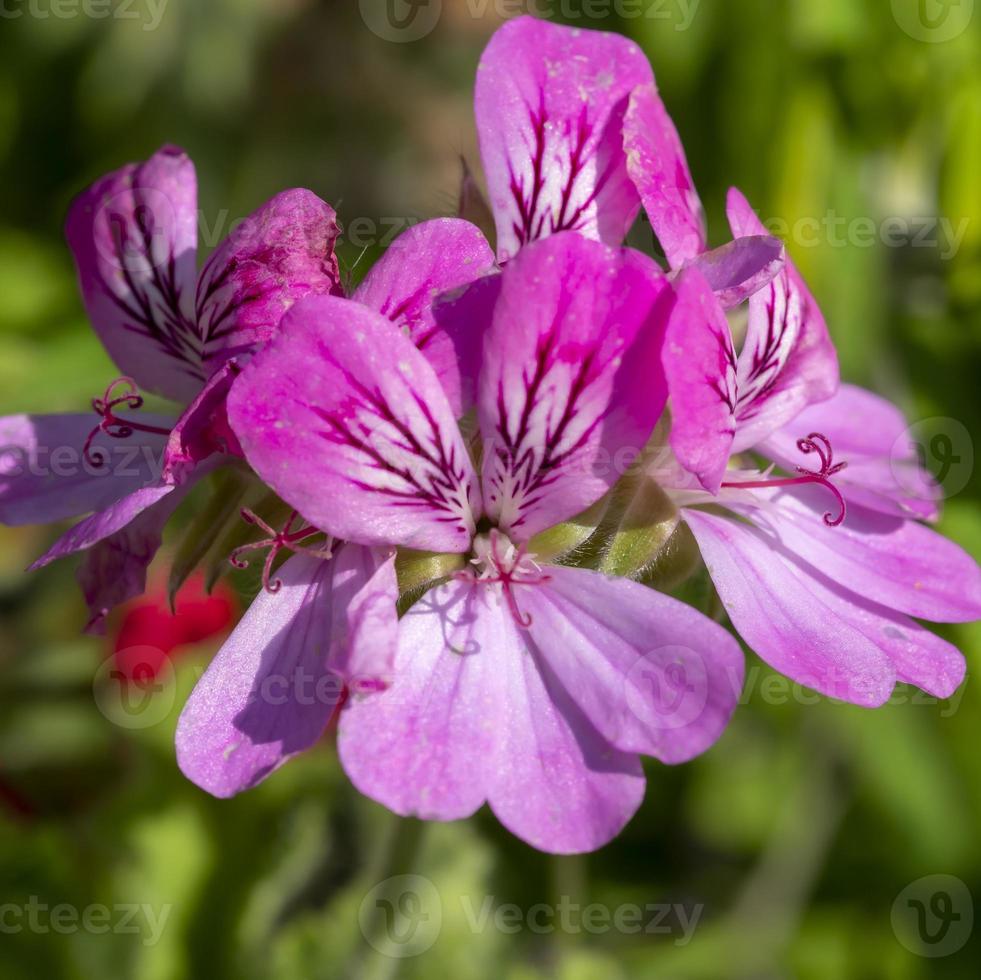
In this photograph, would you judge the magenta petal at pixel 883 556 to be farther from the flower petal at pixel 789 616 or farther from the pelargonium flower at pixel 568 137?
the pelargonium flower at pixel 568 137

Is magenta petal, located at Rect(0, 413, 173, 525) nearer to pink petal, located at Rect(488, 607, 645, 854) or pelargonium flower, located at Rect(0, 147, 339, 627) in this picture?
pelargonium flower, located at Rect(0, 147, 339, 627)

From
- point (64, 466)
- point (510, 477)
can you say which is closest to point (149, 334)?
point (64, 466)

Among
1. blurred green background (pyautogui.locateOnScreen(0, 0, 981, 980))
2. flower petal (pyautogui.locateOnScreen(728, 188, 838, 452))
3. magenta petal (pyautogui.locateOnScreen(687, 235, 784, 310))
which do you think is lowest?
blurred green background (pyautogui.locateOnScreen(0, 0, 981, 980))

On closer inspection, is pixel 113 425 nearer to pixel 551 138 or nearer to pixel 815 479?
pixel 551 138

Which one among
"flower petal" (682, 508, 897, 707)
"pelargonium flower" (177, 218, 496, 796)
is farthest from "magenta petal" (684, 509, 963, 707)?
"pelargonium flower" (177, 218, 496, 796)

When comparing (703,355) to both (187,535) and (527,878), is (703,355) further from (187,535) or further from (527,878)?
(527,878)

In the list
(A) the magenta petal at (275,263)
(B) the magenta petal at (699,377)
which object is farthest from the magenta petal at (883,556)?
(A) the magenta petal at (275,263)
